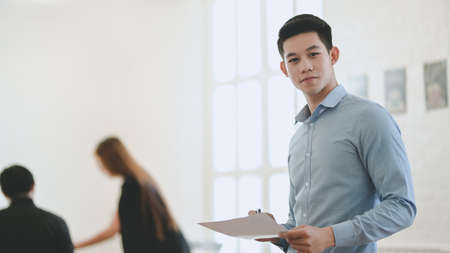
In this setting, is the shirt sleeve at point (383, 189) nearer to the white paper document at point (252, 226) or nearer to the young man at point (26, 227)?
the white paper document at point (252, 226)

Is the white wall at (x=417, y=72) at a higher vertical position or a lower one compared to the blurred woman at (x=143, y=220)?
higher

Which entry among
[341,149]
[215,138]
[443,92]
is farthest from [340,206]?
[215,138]

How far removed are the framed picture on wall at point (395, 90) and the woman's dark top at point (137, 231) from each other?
2007 millimetres

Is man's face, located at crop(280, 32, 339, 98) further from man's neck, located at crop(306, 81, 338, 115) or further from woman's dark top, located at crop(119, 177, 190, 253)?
woman's dark top, located at crop(119, 177, 190, 253)

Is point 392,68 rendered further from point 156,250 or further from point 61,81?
point 61,81

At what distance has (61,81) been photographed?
7480 millimetres

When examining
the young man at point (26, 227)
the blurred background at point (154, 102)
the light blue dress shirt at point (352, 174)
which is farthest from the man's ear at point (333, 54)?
the blurred background at point (154, 102)

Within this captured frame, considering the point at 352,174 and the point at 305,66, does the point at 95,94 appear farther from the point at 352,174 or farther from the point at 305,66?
the point at 352,174

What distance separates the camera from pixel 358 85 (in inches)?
180

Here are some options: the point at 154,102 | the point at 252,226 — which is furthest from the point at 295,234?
the point at 154,102

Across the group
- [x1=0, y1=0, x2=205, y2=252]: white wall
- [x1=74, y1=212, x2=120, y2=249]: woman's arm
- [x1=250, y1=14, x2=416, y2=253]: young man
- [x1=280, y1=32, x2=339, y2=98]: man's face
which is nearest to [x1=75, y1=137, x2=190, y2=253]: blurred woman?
[x1=74, y1=212, x2=120, y2=249]: woman's arm

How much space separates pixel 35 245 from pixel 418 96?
9.59 ft

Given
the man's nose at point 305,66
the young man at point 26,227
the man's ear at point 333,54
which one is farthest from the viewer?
the young man at point 26,227

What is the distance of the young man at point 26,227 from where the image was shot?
3291 mm
